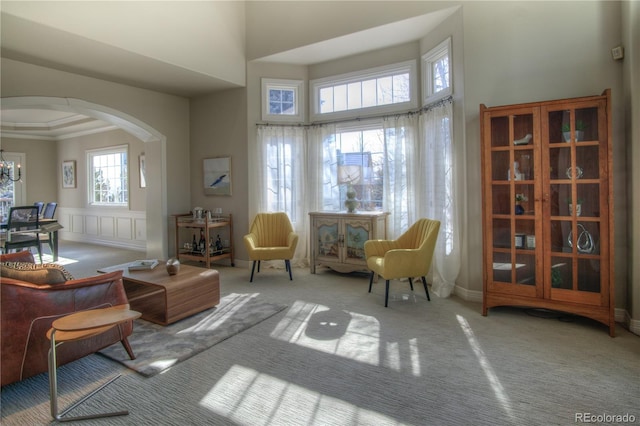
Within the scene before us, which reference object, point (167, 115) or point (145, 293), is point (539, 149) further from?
point (167, 115)

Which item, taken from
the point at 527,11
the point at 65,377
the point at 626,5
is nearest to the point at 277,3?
the point at 527,11

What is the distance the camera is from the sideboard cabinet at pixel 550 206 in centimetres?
303

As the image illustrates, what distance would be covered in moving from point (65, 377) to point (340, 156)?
418 cm

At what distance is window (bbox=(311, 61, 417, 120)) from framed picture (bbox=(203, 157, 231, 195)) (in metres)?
1.65

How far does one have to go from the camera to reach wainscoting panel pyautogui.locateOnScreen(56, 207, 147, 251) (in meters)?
7.64

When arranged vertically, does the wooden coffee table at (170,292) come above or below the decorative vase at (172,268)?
below

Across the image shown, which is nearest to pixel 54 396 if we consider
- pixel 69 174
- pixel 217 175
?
pixel 217 175

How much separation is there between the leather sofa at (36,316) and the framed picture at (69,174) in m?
8.19

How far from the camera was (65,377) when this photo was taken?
7.97 ft

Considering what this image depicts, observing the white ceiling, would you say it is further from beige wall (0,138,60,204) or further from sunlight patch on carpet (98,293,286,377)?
beige wall (0,138,60,204)

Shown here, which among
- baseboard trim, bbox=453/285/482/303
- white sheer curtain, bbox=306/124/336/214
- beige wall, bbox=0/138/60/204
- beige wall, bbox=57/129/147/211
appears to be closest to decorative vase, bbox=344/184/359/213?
white sheer curtain, bbox=306/124/336/214

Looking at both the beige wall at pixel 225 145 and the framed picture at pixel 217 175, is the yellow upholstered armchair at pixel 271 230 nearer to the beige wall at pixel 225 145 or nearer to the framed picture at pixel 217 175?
the beige wall at pixel 225 145

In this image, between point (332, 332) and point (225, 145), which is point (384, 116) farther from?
point (332, 332)

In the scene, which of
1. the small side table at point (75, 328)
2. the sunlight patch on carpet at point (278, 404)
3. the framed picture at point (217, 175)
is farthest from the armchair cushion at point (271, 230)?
the small side table at point (75, 328)
